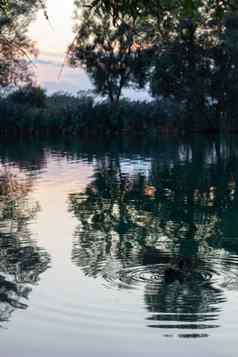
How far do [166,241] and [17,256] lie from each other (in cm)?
311

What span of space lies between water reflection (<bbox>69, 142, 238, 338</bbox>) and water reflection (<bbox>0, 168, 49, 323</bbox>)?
34.2 inches

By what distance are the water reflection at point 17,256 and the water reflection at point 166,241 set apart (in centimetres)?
87

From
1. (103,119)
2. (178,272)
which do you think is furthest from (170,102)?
(178,272)

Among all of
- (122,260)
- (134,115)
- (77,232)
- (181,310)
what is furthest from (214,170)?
(134,115)

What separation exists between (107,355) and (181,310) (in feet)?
5.79

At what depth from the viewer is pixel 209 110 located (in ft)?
223

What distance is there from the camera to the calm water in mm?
8641

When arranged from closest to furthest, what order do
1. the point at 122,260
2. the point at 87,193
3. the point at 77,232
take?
the point at 122,260 → the point at 77,232 → the point at 87,193

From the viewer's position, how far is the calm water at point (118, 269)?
864cm

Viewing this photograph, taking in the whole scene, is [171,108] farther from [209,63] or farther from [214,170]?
[214,170]

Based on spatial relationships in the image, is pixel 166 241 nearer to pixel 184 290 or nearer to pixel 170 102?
pixel 184 290

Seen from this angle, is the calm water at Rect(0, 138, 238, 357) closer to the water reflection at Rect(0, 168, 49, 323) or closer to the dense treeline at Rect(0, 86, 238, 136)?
the water reflection at Rect(0, 168, 49, 323)

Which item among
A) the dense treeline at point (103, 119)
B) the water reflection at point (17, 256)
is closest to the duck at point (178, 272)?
the water reflection at point (17, 256)

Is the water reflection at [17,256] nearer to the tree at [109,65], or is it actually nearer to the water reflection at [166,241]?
the water reflection at [166,241]
